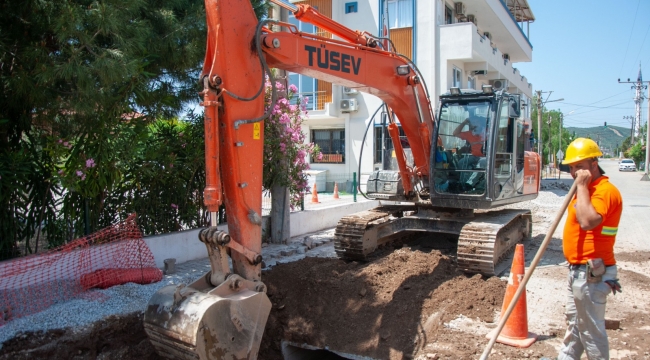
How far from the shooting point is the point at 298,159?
9633 mm

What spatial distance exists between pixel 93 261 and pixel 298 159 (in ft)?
13.7

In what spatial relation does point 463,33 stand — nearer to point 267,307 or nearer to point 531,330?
point 531,330

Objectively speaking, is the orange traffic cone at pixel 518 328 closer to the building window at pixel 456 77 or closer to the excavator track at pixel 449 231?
the excavator track at pixel 449 231

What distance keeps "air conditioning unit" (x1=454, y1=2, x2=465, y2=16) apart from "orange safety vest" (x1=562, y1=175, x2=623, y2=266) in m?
19.1

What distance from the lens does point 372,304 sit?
5.92 metres

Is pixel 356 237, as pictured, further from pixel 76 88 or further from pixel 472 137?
pixel 76 88

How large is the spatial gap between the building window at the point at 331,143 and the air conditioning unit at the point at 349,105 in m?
1.77

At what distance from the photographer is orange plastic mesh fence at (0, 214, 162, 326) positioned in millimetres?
5746

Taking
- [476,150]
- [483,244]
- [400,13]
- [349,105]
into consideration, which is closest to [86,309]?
[483,244]

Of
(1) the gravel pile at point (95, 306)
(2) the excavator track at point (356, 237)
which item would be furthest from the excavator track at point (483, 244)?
(1) the gravel pile at point (95, 306)

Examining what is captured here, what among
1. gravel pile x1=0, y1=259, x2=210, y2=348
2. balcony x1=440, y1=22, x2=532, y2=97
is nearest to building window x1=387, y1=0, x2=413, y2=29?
balcony x1=440, y1=22, x2=532, y2=97

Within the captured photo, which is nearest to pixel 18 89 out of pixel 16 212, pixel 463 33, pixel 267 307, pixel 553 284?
pixel 16 212

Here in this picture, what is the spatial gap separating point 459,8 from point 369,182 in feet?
51.8

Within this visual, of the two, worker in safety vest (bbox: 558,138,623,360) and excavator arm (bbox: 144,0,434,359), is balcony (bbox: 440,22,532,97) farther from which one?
worker in safety vest (bbox: 558,138,623,360)
